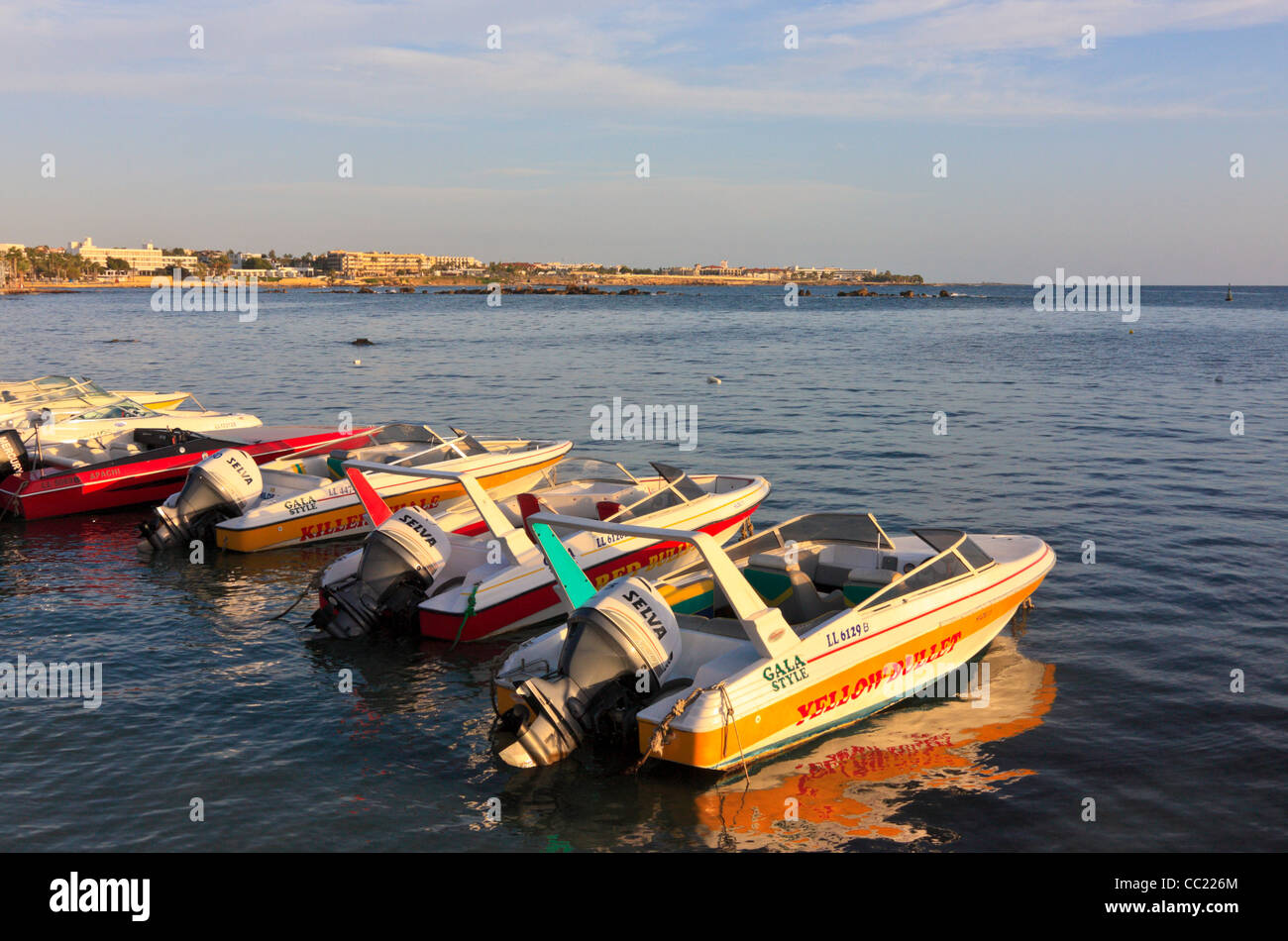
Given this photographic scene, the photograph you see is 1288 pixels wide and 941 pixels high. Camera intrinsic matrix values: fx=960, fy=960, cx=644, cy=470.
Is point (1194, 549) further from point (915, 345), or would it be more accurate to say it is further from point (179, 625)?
point (915, 345)

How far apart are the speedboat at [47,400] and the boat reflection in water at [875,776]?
2284cm

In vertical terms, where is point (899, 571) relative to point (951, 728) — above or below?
above

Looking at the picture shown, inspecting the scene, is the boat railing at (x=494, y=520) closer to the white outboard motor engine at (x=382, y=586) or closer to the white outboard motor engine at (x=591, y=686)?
the white outboard motor engine at (x=382, y=586)

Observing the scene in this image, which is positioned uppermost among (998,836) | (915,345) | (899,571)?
(915,345)

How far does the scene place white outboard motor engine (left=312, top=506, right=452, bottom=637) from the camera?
13641mm

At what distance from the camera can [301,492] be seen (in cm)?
1927

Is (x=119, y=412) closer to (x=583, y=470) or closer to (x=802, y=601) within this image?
(x=583, y=470)

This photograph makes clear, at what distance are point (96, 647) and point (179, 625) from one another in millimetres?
1237

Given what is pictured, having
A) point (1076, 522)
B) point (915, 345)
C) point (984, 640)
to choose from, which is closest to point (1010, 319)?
point (915, 345)

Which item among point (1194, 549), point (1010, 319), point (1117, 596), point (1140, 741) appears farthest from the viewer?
point (1010, 319)

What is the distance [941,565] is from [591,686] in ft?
16.6

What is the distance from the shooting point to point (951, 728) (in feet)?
36.7

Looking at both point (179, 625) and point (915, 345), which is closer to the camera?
point (179, 625)

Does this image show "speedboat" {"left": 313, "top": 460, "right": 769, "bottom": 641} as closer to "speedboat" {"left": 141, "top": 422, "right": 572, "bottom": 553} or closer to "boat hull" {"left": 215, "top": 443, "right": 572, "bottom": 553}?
"speedboat" {"left": 141, "top": 422, "right": 572, "bottom": 553}
